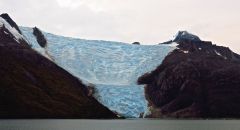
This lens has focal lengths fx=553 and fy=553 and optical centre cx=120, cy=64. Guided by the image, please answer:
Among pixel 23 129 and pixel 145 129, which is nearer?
pixel 23 129

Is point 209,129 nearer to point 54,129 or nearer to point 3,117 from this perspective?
point 54,129

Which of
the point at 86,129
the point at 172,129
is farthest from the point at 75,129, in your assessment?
the point at 172,129

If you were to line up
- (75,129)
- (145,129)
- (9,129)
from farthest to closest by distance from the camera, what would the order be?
(145,129), (75,129), (9,129)

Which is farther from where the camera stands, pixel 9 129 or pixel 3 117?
pixel 3 117

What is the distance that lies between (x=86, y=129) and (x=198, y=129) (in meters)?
27.6

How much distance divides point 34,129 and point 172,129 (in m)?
34.7

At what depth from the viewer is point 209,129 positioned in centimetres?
13150

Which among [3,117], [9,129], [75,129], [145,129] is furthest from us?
[3,117]

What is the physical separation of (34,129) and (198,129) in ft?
131

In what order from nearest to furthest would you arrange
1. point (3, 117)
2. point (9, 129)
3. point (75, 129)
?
point (9, 129) < point (75, 129) < point (3, 117)

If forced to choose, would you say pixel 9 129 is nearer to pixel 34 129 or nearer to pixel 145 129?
pixel 34 129

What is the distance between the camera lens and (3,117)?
19975cm

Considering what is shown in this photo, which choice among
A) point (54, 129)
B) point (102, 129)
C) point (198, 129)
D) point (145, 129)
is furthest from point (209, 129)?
point (54, 129)

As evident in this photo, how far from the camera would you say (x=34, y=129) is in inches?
4473
